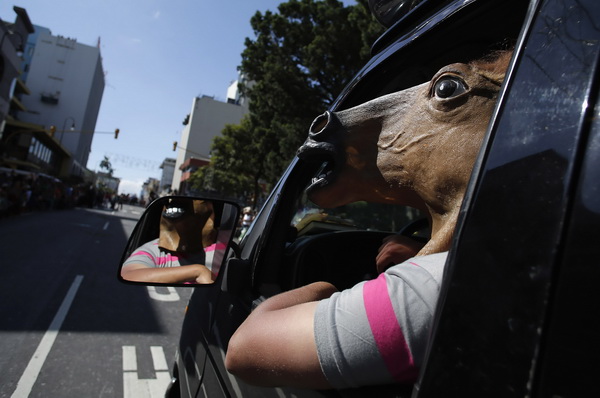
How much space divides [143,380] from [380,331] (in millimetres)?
3426

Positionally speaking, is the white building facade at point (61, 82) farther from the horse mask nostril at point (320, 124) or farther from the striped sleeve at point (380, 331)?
the striped sleeve at point (380, 331)

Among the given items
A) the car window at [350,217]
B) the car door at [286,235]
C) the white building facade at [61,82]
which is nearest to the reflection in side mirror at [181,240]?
the car door at [286,235]

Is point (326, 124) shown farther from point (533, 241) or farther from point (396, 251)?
point (533, 241)

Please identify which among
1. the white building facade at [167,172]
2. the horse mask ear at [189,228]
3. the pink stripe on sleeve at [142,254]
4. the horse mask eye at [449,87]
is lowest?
the pink stripe on sleeve at [142,254]

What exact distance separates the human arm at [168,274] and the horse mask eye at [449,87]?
3.93 ft

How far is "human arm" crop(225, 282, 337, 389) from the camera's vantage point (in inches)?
30.1

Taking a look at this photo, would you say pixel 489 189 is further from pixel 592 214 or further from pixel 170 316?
pixel 170 316

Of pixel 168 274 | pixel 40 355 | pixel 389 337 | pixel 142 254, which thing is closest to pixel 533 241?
pixel 389 337

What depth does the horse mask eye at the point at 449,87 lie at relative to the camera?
95 cm

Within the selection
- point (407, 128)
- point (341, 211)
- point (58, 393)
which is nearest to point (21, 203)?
point (58, 393)

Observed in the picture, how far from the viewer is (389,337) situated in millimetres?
696

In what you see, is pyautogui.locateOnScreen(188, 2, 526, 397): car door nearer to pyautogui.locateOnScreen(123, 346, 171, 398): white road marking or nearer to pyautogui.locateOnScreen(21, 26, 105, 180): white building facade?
pyautogui.locateOnScreen(123, 346, 171, 398): white road marking

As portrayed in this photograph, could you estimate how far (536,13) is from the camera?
710mm

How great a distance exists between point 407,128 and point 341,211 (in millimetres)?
1443
